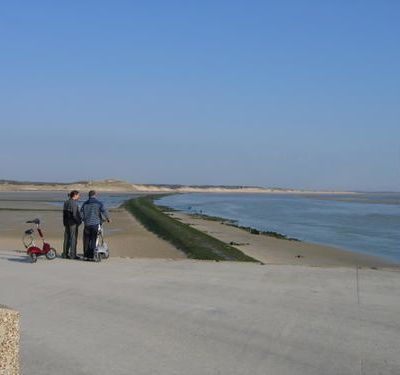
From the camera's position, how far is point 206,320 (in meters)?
7.70

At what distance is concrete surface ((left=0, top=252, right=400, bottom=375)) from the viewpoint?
6.01 metres

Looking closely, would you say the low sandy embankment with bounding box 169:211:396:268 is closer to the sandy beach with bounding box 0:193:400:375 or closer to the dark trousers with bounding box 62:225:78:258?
the sandy beach with bounding box 0:193:400:375

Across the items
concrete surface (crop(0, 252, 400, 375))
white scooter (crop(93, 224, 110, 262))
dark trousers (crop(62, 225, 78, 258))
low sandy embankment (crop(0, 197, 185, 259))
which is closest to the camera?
concrete surface (crop(0, 252, 400, 375))

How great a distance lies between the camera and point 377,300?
9.02 m

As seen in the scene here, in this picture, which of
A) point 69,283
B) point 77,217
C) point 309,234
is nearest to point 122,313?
point 69,283

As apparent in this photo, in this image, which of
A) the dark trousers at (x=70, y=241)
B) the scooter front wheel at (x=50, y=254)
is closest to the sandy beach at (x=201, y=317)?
the scooter front wheel at (x=50, y=254)

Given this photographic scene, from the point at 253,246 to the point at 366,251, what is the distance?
4.31m

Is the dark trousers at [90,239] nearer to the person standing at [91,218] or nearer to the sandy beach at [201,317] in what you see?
the person standing at [91,218]

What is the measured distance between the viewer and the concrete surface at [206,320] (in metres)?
6.01

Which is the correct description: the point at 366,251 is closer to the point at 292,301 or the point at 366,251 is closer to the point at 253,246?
the point at 253,246

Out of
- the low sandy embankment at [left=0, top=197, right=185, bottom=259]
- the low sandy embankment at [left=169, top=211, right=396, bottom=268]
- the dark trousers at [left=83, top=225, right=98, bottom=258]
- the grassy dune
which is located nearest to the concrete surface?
the dark trousers at [left=83, top=225, right=98, bottom=258]

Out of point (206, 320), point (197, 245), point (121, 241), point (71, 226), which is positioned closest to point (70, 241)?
point (71, 226)

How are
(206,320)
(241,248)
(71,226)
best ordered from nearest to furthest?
(206,320), (71,226), (241,248)

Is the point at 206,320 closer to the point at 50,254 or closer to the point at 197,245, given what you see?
the point at 50,254
